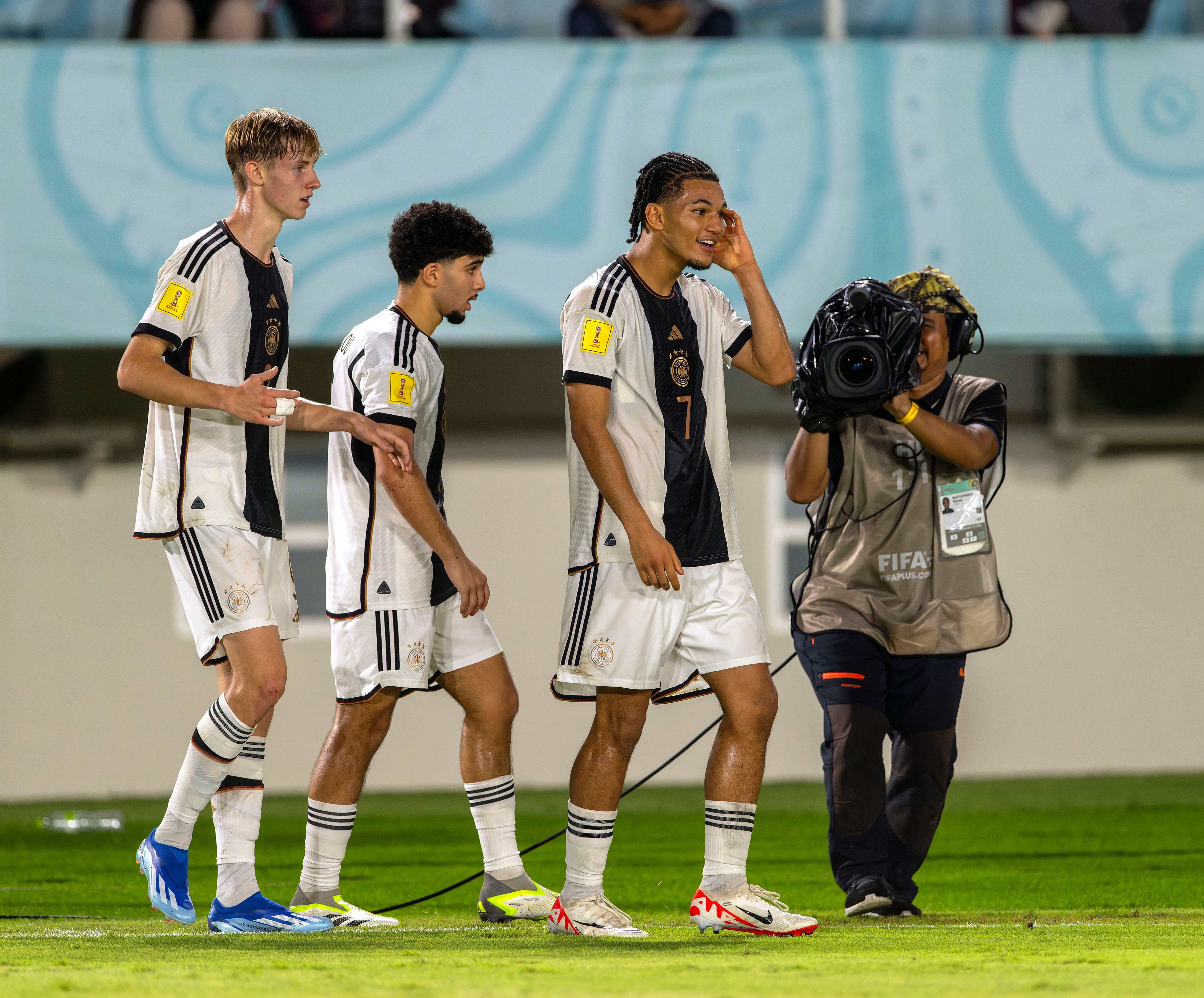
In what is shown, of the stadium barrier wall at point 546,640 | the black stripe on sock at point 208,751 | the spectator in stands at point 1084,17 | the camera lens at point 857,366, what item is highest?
the spectator in stands at point 1084,17

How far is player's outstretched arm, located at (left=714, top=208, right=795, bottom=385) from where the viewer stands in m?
4.07

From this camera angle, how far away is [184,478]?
3.85m

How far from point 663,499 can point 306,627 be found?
22.1 feet

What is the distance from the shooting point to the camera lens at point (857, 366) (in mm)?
4301

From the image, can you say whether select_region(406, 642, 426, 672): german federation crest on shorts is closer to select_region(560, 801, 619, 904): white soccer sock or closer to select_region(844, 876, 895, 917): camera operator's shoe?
select_region(560, 801, 619, 904): white soccer sock

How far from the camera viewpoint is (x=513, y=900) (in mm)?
4316

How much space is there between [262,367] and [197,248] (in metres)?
0.36

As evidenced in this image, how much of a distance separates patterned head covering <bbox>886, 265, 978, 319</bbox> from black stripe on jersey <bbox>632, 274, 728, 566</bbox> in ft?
3.16

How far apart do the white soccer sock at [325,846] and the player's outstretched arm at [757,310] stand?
5.66 feet

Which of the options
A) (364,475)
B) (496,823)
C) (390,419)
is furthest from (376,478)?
(496,823)

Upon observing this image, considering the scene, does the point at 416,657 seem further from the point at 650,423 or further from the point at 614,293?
the point at 614,293

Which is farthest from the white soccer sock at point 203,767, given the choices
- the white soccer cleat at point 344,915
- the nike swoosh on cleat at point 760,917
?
the nike swoosh on cleat at point 760,917

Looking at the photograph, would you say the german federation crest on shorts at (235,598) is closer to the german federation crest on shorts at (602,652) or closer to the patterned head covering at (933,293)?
the german federation crest on shorts at (602,652)

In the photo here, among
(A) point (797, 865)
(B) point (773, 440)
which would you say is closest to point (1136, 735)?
(B) point (773, 440)
